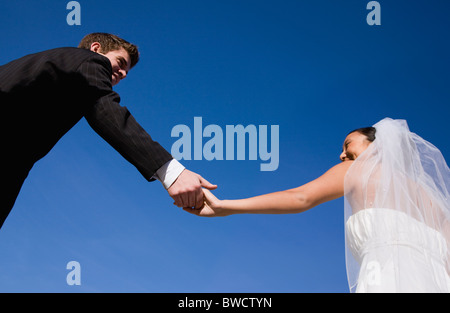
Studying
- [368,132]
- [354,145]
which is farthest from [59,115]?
[368,132]

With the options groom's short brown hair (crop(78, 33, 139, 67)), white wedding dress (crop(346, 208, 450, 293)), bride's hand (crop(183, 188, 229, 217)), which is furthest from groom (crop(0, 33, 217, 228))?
white wedding dress (crop(346, 208, 450, 293))

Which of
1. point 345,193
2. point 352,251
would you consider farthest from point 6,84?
point 352,251

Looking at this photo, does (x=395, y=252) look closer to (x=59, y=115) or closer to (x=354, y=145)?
(x=354, y=145)

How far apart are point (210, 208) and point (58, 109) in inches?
67.8

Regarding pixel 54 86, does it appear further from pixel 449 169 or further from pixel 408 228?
pixel 449 169

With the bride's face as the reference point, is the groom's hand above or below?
below

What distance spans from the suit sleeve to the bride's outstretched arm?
3.62 feet

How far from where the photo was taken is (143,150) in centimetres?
298

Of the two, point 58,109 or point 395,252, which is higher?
point 58,109

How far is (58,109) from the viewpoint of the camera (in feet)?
9.86

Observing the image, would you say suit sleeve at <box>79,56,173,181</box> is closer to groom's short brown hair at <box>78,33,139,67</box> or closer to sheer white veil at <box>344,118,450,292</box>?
groom's short brown hair at <box>78,33,139,67</box>

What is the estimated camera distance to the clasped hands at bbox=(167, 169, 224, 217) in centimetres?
320

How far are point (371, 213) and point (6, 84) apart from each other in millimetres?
3147
